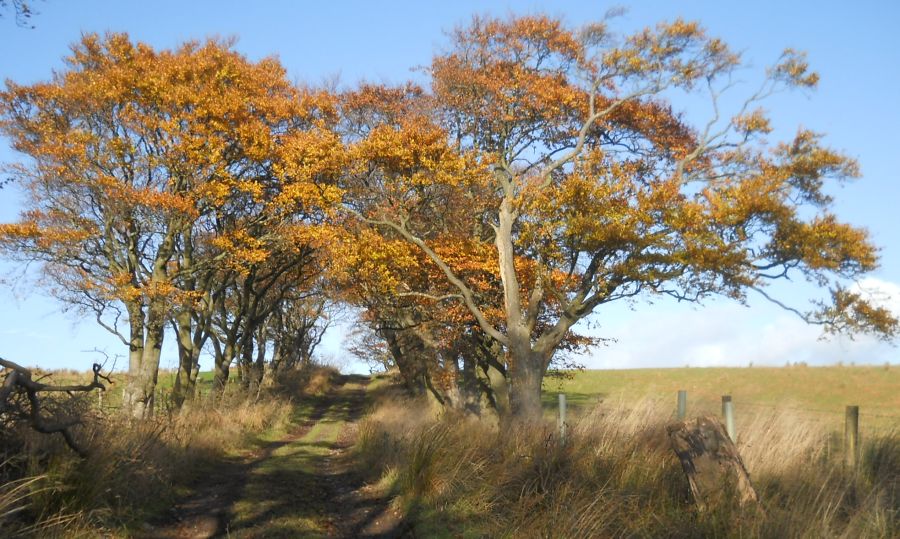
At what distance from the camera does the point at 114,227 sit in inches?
884

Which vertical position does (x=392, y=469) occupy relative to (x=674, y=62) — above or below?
below

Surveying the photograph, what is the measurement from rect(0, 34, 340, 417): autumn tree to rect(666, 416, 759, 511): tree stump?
15170 mm

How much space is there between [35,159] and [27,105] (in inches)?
73.4

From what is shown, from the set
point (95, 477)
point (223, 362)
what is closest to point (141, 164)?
point (223, 362)

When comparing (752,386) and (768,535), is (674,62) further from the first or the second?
(752,386)

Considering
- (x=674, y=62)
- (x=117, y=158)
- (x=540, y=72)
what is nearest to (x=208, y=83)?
(x=117, y=158)

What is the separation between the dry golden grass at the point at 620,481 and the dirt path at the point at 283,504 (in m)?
0.58

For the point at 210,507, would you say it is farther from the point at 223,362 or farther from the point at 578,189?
the point at 223,362

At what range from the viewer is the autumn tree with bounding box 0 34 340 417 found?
826 inches

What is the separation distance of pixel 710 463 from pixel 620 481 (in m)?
1.32

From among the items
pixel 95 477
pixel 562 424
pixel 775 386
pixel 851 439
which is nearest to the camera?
pixel 95 477

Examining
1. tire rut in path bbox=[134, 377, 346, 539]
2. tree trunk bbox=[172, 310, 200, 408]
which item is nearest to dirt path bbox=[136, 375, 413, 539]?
tire rut in path bbox=[134, 377, 346, 539]

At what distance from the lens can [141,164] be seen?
21984 millimetres

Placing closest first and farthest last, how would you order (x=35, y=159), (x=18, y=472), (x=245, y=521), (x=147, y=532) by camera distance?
(x=18, y=472) → (x=147, y=532) → (x=245, y=521) → (x=35, y=159)
